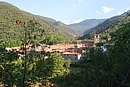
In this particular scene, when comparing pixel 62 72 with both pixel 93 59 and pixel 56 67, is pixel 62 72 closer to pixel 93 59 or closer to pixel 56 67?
pixel 56 67

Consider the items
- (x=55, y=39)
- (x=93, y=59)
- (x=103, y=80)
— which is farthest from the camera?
(x=55, y=39)

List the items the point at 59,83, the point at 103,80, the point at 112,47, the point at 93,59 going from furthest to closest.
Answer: the point at 59,83, the point at 93,59, the point at 103,80, the point at 112,47

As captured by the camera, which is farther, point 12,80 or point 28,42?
point 12,80

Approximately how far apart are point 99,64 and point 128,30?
5.16m

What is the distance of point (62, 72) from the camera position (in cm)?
3800

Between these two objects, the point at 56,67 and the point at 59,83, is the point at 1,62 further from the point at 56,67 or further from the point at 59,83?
the point at 56,67

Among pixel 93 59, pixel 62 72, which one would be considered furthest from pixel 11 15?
pixel 93 59

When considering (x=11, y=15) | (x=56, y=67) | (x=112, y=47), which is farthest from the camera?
(x=11, y=15)

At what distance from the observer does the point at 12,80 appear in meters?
7.83

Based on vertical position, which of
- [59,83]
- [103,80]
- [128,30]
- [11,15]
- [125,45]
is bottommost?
[59,83]

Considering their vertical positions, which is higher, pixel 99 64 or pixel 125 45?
pixel 125 45

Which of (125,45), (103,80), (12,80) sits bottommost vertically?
(103,80)

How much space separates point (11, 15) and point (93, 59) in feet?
520

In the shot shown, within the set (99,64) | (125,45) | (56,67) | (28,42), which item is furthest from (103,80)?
(56,67)
